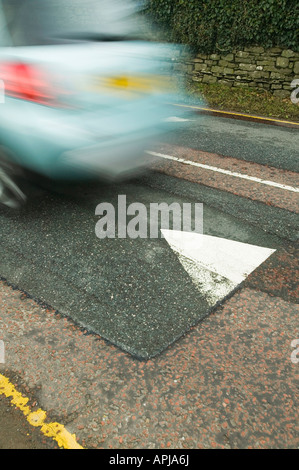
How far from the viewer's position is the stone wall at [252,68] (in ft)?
32.8

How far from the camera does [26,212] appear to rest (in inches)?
165

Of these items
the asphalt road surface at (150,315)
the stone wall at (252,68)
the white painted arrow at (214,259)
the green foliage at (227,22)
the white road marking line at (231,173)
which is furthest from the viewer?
the stone wall at (252,68)

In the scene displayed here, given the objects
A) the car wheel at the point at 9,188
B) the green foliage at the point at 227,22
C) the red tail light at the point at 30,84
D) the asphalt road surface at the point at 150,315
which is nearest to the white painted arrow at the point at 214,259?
the asphalt road surface at the point at 150,315

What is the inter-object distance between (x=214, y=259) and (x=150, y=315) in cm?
98

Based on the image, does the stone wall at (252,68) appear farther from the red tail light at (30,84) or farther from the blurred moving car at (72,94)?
the red tail light at (30,84)

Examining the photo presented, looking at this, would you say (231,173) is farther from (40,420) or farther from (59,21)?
(40,420)

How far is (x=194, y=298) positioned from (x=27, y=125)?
2.16 meters

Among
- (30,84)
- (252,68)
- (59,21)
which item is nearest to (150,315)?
(30,84)

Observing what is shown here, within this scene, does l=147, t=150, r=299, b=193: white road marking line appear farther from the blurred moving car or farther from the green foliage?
the green foliage

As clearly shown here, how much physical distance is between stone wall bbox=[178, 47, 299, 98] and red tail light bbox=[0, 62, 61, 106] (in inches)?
332

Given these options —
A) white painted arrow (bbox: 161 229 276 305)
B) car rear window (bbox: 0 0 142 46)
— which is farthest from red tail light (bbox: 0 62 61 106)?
white painted arrow (bbox: 161 229 276 305)

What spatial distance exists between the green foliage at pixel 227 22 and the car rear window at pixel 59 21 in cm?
687
